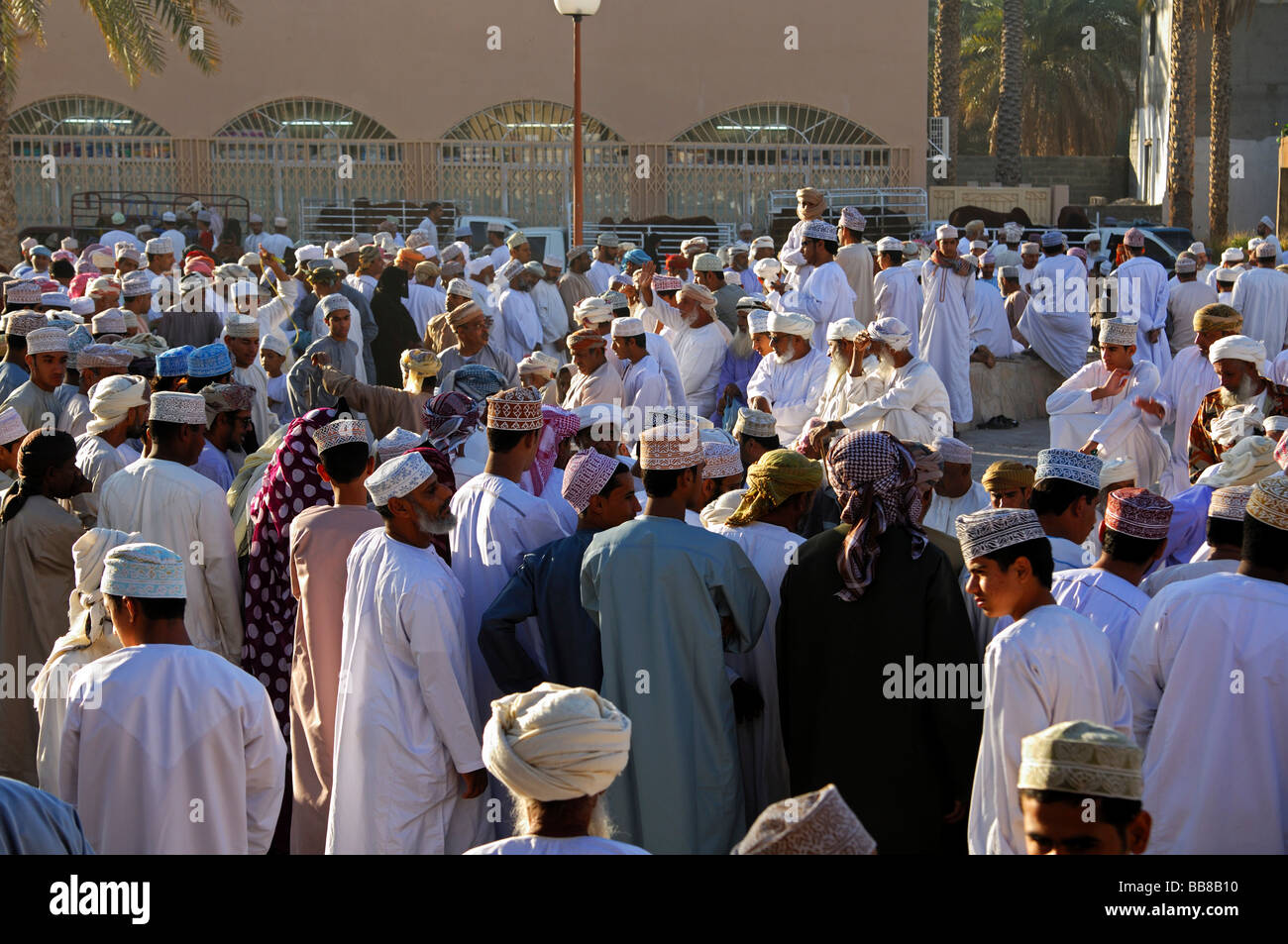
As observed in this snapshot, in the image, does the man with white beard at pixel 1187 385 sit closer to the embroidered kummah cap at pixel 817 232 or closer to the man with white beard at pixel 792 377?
the man with white beard at pixel 792 377

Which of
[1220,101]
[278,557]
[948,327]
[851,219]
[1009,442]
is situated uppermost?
[1220,101]

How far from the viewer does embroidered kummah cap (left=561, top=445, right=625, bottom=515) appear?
462 cm

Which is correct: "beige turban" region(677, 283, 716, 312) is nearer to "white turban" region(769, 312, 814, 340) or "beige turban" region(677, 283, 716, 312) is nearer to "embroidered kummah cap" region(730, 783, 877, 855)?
"white turban" region(769, 312, 814, 340)

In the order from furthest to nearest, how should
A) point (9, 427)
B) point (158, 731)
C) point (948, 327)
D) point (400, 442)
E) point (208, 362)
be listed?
point (948, 327), point (208, 362), point (9, 427), point (400, 442), point (158, 731)

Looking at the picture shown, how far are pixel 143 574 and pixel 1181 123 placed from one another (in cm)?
2780

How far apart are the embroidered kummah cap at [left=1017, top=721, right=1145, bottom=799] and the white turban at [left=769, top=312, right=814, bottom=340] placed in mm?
5546

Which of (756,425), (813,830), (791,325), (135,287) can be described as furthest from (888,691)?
A: (135,287)

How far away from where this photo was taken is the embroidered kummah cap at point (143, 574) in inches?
147

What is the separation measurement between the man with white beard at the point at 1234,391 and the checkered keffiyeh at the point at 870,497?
3314 millimetres

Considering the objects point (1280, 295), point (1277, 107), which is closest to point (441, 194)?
point (1280, 295)

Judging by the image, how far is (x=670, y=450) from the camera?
173 inches

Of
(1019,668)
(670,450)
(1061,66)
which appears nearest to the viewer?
(1019,668)

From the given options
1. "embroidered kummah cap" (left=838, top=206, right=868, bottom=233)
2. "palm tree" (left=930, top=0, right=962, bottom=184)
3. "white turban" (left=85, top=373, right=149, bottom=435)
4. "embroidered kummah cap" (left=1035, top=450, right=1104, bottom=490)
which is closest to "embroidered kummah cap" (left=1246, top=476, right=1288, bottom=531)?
"embroidered kummah cap" (left=1035, top=450, right=1104, bottom=490)

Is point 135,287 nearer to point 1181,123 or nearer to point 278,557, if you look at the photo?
point 278,557
